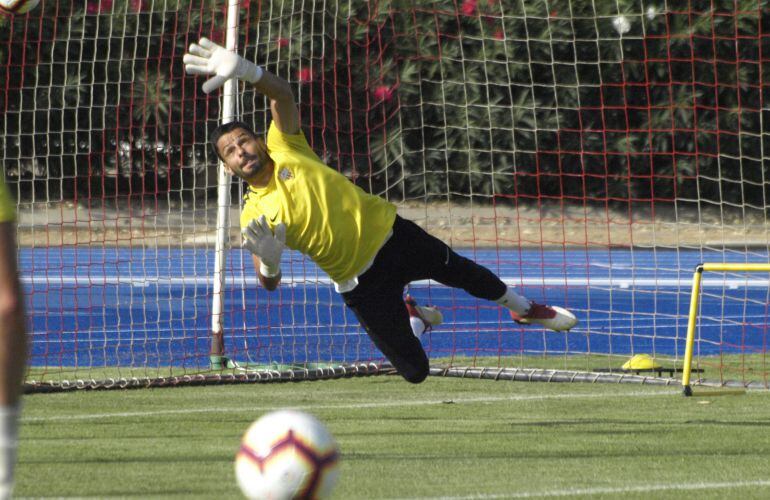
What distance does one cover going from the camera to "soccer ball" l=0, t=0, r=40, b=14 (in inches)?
372

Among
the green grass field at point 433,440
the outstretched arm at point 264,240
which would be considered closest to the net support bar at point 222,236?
the green grass field at point 433,440

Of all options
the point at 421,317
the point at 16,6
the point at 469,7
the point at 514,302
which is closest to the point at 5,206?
the point at 514,302

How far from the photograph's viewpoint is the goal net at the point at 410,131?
1310 centimetres

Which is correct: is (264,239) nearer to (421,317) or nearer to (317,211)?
(317,211)

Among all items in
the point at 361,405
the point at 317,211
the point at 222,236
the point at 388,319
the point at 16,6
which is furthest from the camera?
the point at 222,236

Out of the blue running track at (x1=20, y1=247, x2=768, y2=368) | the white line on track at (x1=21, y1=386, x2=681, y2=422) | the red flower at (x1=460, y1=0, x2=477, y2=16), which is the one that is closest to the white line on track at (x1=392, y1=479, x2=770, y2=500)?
the white line on track at (x1=21, y1=386, x2=681, y2=422)

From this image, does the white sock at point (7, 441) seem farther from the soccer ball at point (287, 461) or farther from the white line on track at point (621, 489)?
the white line on track at point (621, 489)

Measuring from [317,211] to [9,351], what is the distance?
15.6 ft

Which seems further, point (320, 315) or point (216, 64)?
point (320, 315)

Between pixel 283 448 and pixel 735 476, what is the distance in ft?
8.61

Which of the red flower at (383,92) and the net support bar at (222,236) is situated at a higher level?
the red flower at (383,92)

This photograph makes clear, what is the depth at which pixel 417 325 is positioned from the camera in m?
8.98

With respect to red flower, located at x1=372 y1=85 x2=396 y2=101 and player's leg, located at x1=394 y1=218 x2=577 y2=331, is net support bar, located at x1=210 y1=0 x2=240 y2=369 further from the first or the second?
player's leg, located at x1=394 y1=218 x2=577 y2=331

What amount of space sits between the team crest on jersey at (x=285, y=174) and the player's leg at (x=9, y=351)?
4697 mm
